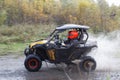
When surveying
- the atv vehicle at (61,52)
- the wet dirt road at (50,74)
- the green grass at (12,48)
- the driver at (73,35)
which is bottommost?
the green grass at (12,48)

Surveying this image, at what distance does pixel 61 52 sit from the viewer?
41.1 ft

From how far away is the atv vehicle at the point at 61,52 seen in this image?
12.5 metres

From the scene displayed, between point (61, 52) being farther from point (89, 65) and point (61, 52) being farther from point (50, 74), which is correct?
point (89, 65)

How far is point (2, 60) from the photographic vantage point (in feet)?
49.6

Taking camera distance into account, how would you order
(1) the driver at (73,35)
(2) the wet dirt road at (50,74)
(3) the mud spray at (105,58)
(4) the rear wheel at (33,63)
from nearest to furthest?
(2) the wet dirt road at (50,74)
(3) the mud spray at (105,58)
(4) the rear wheel at (33,63)
(1) the driver at (73,35)

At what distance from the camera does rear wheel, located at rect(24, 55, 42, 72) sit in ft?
41.2

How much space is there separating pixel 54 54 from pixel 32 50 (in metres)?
0.91

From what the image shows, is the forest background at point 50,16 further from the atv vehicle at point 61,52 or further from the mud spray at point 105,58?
the atv vehicle at point 61,52

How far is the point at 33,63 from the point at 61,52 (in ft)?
3.66

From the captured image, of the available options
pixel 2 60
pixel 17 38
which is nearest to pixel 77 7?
pixel 17 38

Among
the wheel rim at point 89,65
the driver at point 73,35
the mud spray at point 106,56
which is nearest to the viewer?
the wheel rim at point 89,65

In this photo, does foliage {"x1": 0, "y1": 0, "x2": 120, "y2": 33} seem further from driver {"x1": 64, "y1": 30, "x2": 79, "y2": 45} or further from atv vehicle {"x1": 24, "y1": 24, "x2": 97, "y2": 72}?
atv vehicle {"x1": 24, "y1": 24, "x2": 97, "y2": 72}

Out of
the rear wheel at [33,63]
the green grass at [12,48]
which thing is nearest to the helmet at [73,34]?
the rear wheel at [33,63]

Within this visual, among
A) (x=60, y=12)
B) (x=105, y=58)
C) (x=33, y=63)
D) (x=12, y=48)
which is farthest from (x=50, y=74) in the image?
(x=60, y=12)
